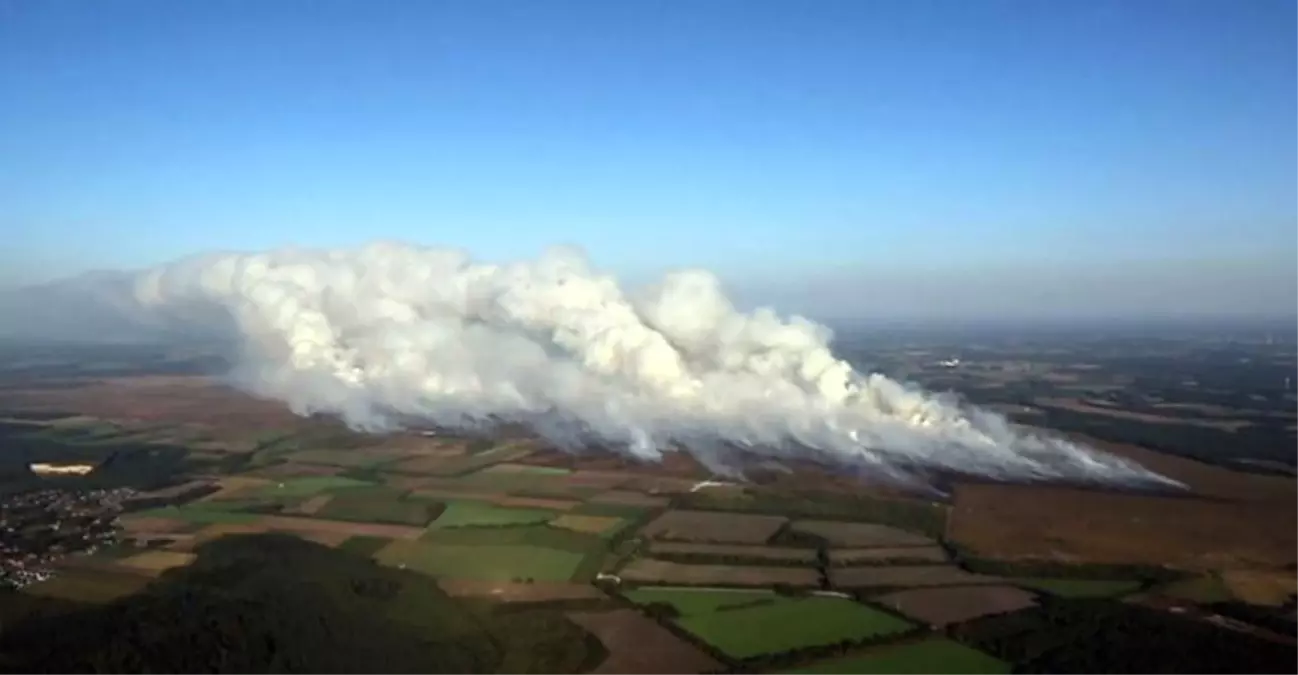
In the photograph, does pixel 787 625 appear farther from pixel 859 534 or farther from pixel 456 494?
pixel 456 494

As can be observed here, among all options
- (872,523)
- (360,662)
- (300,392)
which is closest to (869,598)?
(872,523)

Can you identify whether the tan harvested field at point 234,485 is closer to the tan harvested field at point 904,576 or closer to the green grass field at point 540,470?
the green grass field at point 540,470

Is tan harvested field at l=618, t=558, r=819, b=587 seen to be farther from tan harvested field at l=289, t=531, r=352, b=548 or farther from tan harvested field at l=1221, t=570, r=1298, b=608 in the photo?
tan harvested field at l=1221, t=570, r=1298, b=608

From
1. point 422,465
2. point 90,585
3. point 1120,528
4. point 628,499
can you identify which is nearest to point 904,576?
point 1120,528

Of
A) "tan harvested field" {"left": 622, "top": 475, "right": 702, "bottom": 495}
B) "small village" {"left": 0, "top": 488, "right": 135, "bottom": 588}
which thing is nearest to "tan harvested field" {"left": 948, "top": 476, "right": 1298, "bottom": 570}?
"tan harvested field" {"left": 622, "top": 475, "right": 702, "bottom": 495}

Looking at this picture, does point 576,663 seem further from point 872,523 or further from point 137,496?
point 137,496

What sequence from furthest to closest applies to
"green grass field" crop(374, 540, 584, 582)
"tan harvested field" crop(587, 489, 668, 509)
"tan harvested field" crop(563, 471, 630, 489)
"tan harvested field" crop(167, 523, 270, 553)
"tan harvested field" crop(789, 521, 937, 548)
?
1. "tan harvested field" crop(563, 471, 630, 489)
2. "tan harvested field" crop(587, 489, 668, 509)
3. "tan harvested field" crop(789, 521, 937, 548)
4. "tan harvested field" crop(167, 523, 270, 553)
5. "green grass field" crop(374, 540, 584, 582)

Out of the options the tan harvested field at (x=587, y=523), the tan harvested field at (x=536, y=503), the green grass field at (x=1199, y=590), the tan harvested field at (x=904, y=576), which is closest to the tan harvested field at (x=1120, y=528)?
the green grass field at (x=1199, y=590)
